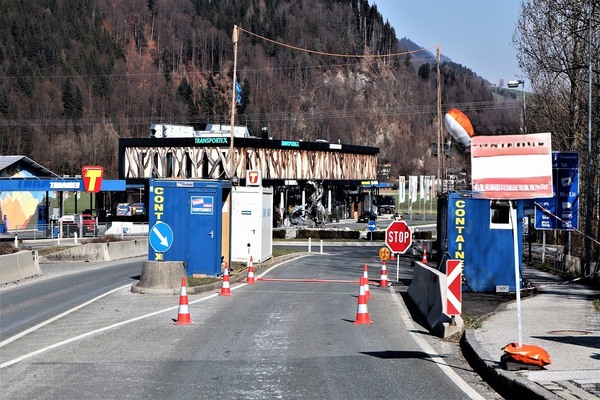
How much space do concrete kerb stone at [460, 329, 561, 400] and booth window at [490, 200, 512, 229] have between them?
9124 millimetres

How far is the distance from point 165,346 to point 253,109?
175269 mm

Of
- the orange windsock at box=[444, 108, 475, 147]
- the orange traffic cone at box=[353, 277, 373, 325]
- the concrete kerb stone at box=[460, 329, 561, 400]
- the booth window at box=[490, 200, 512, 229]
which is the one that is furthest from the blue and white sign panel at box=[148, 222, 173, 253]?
the concrete kerb stone at box=[460, 329, 561, 400]

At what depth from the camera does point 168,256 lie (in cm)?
2494

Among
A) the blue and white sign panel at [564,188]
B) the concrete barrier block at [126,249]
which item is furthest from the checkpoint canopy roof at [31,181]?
the blue and white sign panel at [564,188]

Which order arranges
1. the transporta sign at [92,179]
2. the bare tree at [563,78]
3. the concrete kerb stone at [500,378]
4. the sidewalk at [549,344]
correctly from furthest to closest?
the transporta sign at [92,179] < the bare tree at [563,78] < the sidewalk at [549,344] < the concrete kerb stone at [500,378]

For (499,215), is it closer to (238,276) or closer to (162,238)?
(162,238)

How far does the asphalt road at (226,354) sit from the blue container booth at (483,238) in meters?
2.77

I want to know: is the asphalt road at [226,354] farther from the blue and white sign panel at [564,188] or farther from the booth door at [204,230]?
the blue and white sign panel at [564,188]

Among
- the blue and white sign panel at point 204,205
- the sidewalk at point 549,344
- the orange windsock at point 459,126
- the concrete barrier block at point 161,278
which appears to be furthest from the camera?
the blue and white sign panel at point 204,205

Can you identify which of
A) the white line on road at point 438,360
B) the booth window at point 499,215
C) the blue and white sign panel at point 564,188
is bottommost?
the white line on road at point 438,360

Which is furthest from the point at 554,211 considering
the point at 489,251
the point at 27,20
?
the point at 27,20

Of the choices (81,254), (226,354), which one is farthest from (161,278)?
(81,254)

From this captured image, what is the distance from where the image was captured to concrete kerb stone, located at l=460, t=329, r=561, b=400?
894cm

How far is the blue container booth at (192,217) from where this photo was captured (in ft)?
80.5
